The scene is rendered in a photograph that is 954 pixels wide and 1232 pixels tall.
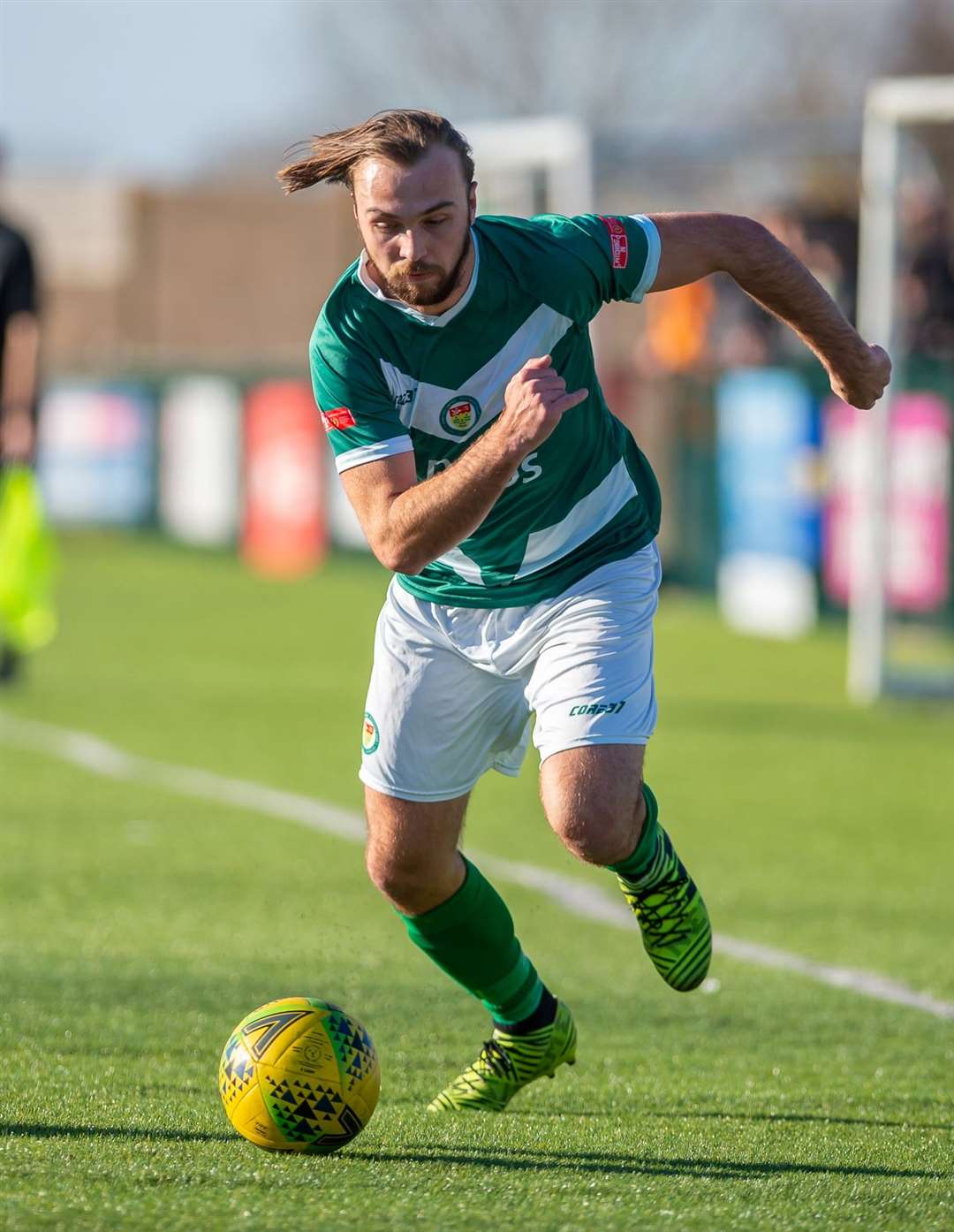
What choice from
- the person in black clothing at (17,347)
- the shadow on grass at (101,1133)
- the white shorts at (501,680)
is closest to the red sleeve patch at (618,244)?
the white shorts at (501,680)

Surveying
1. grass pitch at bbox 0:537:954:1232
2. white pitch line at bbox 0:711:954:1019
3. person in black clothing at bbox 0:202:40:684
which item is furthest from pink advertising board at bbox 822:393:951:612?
white pitch line at bbox 0:711:954:1019

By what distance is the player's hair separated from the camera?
14.8ft

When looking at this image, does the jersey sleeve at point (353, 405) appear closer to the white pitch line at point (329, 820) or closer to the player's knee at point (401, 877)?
the player's knee at point (401, 877)

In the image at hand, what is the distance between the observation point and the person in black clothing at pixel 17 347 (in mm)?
11438

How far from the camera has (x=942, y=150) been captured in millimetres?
33000

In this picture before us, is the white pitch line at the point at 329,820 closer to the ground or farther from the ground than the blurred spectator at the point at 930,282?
closer to the ground

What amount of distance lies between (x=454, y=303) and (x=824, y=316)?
959 mm

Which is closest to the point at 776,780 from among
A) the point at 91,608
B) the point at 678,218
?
the point at 678,218

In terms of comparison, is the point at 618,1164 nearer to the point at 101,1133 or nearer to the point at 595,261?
the point at 101,1133

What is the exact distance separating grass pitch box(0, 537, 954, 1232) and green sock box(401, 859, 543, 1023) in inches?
10.2

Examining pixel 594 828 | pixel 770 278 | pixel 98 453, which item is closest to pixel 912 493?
pixel 770 278

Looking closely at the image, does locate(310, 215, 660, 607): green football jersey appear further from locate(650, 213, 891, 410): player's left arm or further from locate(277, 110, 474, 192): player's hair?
locate(277, 110, 474, 192): player's hair

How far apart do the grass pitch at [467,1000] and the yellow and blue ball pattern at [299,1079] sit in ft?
0.20

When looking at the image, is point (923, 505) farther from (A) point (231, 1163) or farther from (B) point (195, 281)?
(B) point (195, 281)
